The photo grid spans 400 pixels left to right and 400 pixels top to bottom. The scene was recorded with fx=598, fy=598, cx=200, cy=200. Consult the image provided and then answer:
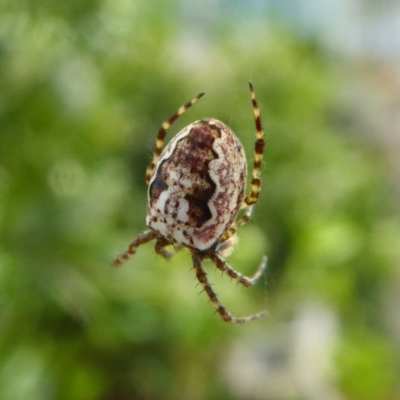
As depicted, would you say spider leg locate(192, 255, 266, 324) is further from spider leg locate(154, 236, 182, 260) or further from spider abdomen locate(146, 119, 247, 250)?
spider abdomen locate(146, 119, 247, 250)

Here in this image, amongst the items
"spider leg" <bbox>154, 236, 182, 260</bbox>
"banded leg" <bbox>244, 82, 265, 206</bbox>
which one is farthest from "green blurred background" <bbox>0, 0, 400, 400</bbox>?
"banded leg" <bbox>244, 82, 265, 206</bbox>

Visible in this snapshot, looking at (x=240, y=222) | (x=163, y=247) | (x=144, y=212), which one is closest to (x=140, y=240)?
(x=163, y=247)

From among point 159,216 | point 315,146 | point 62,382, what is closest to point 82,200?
point 62,382

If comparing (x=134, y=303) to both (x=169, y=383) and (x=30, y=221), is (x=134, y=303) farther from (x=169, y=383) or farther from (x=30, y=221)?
(x=169, y=383)

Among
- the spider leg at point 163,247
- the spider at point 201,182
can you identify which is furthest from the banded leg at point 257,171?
the spider leg at point 163,247

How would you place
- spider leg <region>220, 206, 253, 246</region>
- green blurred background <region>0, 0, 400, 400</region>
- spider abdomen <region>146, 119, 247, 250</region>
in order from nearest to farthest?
1. spider abdomen <region>146, 119, 247, 250</region>
2. spider leg <region>220, 206, 253, 246</region>
3. green blurred background <region>0, 0, 400, 400</region>
